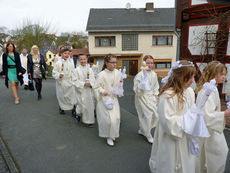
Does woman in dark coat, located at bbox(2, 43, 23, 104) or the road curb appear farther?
woman in dark coat, located at bbox(2, 43, 23, 104)

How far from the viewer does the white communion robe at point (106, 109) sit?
357 centimetres

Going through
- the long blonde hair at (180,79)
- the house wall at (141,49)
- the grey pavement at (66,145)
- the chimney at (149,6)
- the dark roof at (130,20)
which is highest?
the chimney at (149,6)

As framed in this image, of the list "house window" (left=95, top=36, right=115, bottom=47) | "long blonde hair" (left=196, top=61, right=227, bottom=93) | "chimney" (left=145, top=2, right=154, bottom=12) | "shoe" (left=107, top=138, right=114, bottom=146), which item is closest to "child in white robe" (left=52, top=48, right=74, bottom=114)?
"shoe" (left=107, top=138, right=114, bottom=146)

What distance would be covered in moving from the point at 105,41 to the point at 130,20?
4020mm

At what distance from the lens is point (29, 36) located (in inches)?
801

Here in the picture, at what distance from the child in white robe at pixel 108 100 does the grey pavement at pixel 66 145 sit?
0.36m

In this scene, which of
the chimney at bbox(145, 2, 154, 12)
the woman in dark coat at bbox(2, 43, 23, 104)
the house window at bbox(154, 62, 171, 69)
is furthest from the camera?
the chimney at bbox(145, 2, 154, 12)

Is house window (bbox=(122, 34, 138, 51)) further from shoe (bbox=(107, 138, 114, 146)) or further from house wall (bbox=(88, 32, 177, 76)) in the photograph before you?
shoe (bbox=(107, 138, 114, 146))

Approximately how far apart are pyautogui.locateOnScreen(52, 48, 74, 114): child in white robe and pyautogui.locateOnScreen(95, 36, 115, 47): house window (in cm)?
1434

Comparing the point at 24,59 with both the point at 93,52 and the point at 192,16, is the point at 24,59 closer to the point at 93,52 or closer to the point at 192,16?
the point at 192,16

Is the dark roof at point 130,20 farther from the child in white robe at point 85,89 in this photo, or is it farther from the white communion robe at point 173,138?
the white communion robe at point 173,138

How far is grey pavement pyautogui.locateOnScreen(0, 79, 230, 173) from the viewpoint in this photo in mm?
3010

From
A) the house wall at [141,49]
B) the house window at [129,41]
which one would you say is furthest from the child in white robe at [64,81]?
the house window at [129,41]

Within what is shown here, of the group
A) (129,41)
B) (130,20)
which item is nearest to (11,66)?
(129,41)
